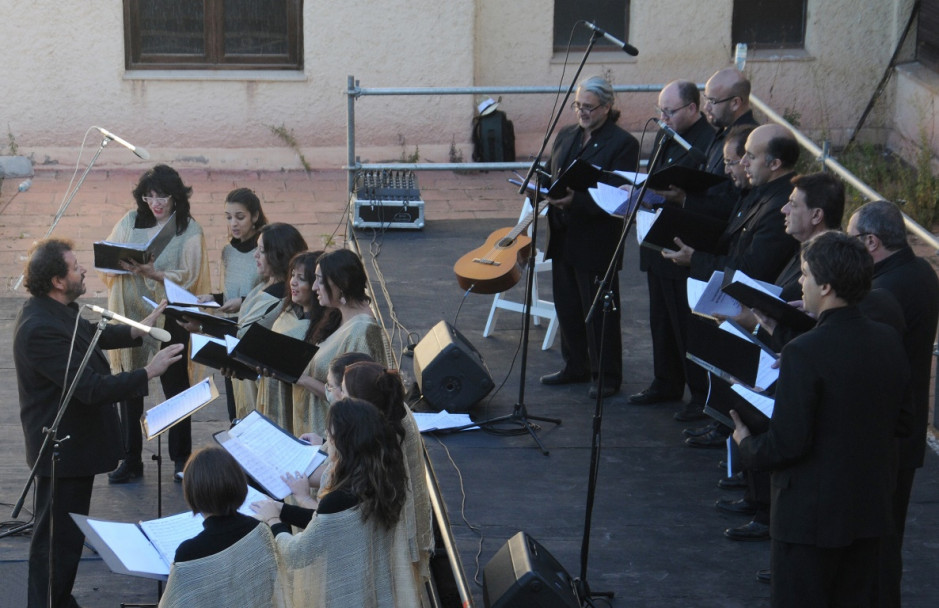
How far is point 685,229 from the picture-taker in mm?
5895

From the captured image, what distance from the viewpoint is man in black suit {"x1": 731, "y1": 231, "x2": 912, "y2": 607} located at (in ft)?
12.4

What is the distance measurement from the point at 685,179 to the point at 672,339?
112cm

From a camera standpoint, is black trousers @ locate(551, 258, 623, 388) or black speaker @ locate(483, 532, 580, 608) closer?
black speaker @ locate(483, 532, 580, 608)

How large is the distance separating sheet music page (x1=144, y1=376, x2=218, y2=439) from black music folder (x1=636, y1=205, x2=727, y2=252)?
90.6 inches

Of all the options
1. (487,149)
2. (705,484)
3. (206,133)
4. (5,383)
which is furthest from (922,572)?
(206,133)

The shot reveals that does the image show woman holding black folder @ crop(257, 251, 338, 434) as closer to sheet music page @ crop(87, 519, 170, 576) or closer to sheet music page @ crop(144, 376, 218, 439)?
sheet music page @ crop(144, 376, 218, 439)

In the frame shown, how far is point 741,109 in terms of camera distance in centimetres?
642

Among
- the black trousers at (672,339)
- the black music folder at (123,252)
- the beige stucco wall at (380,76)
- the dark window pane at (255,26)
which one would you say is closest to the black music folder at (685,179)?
the black trousers at (672,339)

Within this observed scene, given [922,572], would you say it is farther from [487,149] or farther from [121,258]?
[487,149]

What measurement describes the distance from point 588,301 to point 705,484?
1497 millimetres

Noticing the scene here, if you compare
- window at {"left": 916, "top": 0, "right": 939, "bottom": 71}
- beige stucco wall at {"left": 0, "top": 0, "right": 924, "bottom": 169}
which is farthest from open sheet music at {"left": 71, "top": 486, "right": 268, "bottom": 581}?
window at {"left": 916, "top": 0, "right": 939, "bottom": 71}

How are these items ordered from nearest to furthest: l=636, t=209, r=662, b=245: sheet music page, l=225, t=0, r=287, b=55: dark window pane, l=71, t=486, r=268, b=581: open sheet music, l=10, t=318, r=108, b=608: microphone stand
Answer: l=71, t=486, r=268, b=581: open sheet music, l=10, t=318, r=108, b=608: microphone stand, l=636, t=209, r=662, b=245: sheet music page, l=225, t=0, r=287, b=55: dark window pane

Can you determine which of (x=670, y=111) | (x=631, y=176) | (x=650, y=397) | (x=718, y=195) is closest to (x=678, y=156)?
(x=670, y=111)

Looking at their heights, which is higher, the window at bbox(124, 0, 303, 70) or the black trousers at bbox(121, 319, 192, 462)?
the window at bbox(124, 0, 303, 70)
